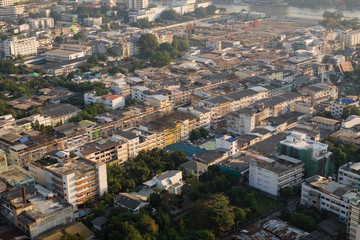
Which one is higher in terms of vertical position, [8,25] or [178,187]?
Answer: [8,25]

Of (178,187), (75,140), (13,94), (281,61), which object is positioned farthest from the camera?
(281,61)

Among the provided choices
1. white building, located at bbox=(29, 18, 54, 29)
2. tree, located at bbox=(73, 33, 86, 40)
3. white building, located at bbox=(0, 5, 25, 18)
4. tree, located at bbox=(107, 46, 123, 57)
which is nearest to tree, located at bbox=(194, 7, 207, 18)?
white building, located at bbox=(29, 18, 54, 29)

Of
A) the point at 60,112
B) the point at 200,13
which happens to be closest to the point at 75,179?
the point at 60,112

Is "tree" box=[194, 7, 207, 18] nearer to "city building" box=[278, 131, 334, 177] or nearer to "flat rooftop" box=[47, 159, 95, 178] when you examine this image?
"city building" box=[278, 131, 334, 177]

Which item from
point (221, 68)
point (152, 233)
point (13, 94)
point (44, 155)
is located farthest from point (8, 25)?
point (152, 233)

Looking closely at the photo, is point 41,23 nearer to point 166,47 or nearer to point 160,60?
point 166,47

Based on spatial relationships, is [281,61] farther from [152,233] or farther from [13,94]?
[152,233]
